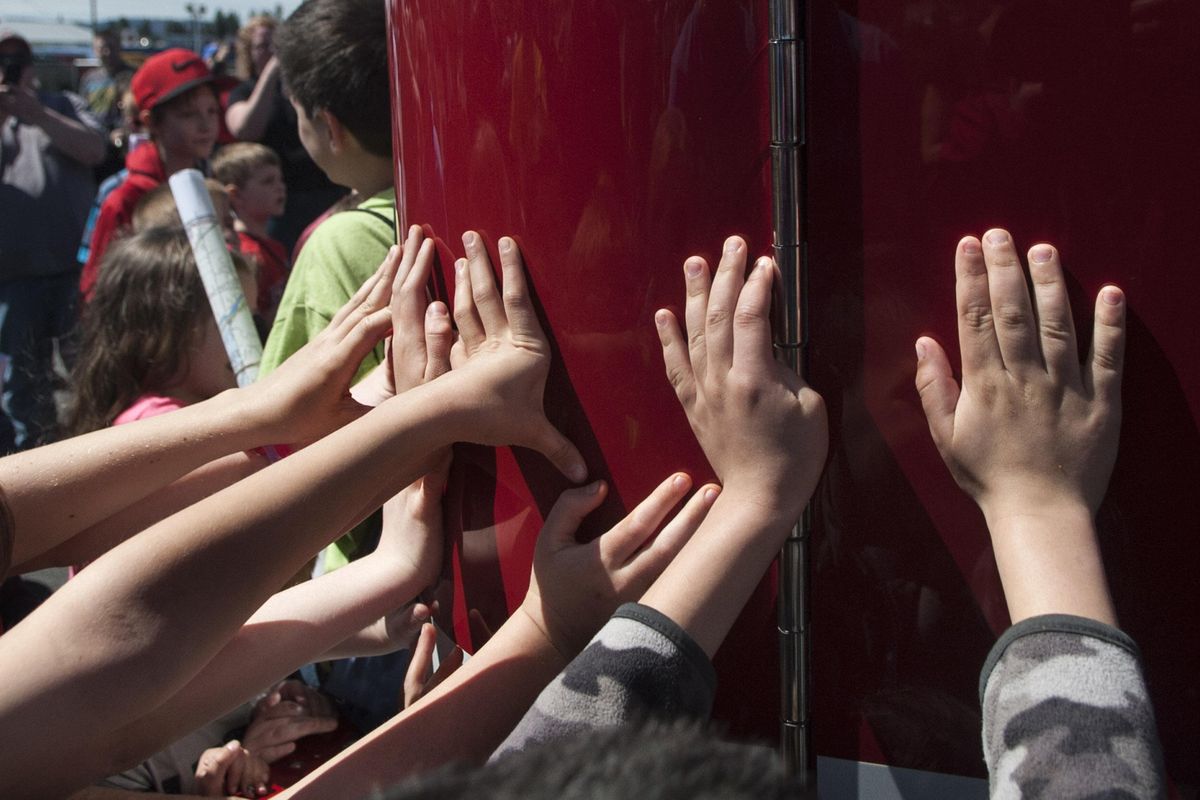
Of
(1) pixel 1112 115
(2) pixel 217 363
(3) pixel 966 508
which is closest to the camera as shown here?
(1) pixel 1112 115

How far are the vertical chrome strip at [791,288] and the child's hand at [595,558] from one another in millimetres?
87

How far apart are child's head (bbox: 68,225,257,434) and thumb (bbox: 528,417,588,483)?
1168mm

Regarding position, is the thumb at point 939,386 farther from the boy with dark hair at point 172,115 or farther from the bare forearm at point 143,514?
the boy with dark hair at point 172,115

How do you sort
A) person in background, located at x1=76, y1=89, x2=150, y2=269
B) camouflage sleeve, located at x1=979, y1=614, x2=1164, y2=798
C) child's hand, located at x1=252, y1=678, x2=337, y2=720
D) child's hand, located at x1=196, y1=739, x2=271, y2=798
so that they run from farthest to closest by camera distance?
person in background, located at x1=76, y1=89, x2=150, y2=269, child's hand, located at x1=252, y1=678, x2=337, y2=720, child's hand, located at x1=196, y1=739, x2=271, y2=798, camouflage sleeve, located at x1=979, y1=614, x2=1164, y2=798

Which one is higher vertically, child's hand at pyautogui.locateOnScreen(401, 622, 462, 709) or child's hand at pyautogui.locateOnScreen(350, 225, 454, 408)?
child's hand at pyautogui.locateOnScreen(350, 225, 454, 408)

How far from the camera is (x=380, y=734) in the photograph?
41.6 inches

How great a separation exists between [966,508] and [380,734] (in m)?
0.51

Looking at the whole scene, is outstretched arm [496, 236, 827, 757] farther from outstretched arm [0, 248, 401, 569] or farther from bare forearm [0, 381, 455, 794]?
outstretched arm [0, 248, 401, 569]

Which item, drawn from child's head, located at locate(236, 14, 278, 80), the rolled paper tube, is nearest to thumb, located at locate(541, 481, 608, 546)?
the rolled paper tube

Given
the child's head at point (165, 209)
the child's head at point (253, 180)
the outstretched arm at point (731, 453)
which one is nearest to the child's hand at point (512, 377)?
the outstretched arm at point (731, 453)

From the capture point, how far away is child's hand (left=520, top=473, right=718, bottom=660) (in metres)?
0.98

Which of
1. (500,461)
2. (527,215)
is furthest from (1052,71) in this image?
(500,461)

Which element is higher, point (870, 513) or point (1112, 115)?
point (1112, 115)

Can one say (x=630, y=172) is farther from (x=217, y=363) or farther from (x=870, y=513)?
(x=217, y=363)
